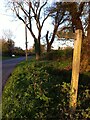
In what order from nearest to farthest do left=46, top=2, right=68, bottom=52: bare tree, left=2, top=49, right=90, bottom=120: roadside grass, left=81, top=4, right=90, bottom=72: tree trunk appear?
left=2, top=49, right=90, bottom=120: roadside grass → left=81, top=4, right=90, bottom=72: tree trunk → left=46, top=2, right=68, bottom=52: bare tree

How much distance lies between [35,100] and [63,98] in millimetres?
665

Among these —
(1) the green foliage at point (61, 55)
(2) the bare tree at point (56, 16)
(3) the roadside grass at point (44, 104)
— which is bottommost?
(3) the roadside grass at point (44, 104)

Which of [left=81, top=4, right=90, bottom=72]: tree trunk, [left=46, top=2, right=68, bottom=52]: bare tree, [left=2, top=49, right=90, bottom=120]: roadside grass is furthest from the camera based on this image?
[left=46, top=2, right=68, bottom=52]: bare tree

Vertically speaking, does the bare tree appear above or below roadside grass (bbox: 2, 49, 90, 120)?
above

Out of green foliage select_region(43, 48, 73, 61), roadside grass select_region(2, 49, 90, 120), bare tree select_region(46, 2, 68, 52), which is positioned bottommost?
roadside grass select_region(2, 49, 90, 120)

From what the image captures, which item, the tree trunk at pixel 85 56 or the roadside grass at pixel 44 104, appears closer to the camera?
the roadside grass at pixel 44 104

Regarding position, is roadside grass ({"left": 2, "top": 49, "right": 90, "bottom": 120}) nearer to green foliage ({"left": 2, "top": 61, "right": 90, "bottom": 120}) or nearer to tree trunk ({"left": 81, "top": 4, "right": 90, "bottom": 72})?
green foliage ({"left": 2, "top": 61, "right": 90, "bottom": 120})

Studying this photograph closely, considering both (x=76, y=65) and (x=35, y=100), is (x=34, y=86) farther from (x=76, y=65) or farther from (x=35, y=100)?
(x=76, y=65)

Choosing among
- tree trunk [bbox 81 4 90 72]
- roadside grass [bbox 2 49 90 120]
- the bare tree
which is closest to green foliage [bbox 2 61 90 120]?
roadside grass [bbox 2 49 90 120]

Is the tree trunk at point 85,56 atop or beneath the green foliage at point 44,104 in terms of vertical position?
atop

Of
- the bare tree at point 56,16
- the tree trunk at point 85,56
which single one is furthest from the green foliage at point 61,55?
the tree trunk at point 85,56

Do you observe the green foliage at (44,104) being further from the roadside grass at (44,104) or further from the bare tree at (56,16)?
the bare tree at (56,16)

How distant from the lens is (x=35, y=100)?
22.9ft

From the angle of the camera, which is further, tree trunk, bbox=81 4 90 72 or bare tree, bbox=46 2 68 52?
bare tree, bbox=46 2 68 52
